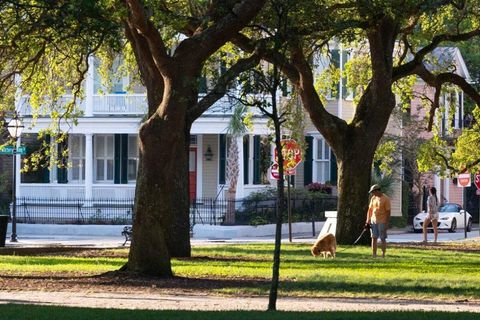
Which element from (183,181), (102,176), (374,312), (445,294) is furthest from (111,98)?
(374,312)

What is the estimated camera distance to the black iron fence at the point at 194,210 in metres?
48.8

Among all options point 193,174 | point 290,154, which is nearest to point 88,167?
point 193,174

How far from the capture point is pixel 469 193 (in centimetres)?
→ 7150

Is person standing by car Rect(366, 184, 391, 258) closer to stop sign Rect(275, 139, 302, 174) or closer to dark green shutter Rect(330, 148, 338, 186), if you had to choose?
stop sign Rect(275, 139, 302, 174)

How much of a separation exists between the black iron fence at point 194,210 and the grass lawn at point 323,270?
16.7m

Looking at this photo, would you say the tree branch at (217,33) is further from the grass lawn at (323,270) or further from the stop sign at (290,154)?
the stop sign at (290,154)

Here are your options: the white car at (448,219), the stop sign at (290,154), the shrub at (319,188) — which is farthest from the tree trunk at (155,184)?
the white car at (448,219)

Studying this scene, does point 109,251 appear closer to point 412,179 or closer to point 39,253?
point 39,253

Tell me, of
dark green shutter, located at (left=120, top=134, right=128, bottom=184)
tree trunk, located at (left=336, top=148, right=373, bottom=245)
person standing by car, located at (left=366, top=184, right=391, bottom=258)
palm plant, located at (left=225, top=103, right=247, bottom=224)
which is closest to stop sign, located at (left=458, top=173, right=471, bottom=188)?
palm plant, located at (left=225, top=103, right=247, bottom=224)

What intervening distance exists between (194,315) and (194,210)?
113 ft

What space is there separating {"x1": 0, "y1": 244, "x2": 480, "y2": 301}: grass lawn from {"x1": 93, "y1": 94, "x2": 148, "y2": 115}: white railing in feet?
67.0

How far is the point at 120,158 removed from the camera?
53406 mm

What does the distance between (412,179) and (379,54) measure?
31.1 m

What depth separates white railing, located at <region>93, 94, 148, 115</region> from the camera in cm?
5150
